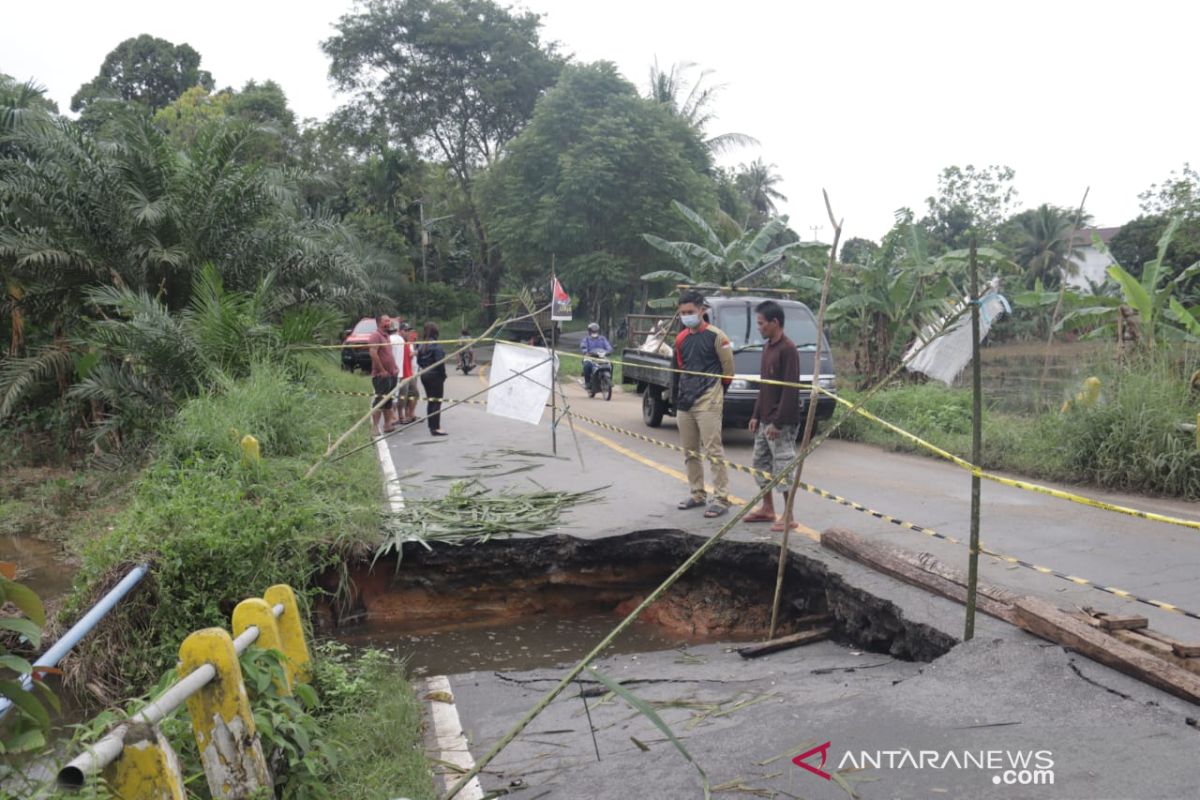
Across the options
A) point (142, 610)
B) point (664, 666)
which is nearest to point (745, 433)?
point (664, 666)

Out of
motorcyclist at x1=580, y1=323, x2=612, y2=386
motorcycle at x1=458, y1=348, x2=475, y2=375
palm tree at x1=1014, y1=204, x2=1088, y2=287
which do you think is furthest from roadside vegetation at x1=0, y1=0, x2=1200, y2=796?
palm tree at x1=1014, y1=204, x2=1088, y2=287

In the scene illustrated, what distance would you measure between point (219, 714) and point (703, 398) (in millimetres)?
5207

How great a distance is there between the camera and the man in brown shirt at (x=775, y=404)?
7250 millimetres

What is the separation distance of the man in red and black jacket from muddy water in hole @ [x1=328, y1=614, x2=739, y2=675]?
1.47 meters

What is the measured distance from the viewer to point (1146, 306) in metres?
12.2

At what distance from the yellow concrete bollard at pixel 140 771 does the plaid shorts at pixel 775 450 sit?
5.27 meters

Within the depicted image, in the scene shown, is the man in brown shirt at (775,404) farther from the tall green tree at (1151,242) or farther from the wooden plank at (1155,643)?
the tall green tree at (1151,242)

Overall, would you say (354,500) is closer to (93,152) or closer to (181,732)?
(181,732)

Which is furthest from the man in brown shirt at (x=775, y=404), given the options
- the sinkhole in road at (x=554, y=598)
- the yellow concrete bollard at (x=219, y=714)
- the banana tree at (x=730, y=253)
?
the banana tree at (x=730, y=253)

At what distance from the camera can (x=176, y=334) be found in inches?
430

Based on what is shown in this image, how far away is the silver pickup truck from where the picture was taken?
12211mm

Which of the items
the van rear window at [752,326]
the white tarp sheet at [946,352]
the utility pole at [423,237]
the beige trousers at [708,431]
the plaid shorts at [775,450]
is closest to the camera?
the white tarp sheet at [946,352]

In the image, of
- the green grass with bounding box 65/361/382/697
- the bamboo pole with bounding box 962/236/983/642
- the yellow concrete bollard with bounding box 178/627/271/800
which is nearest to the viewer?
the yellow concrete bollard with bounding box 178/627/271/800

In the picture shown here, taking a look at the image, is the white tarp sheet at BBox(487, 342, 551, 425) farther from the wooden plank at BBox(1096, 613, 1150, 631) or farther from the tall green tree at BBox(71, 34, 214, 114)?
the tall green tree at BBox(71, 34, 214, 114)
